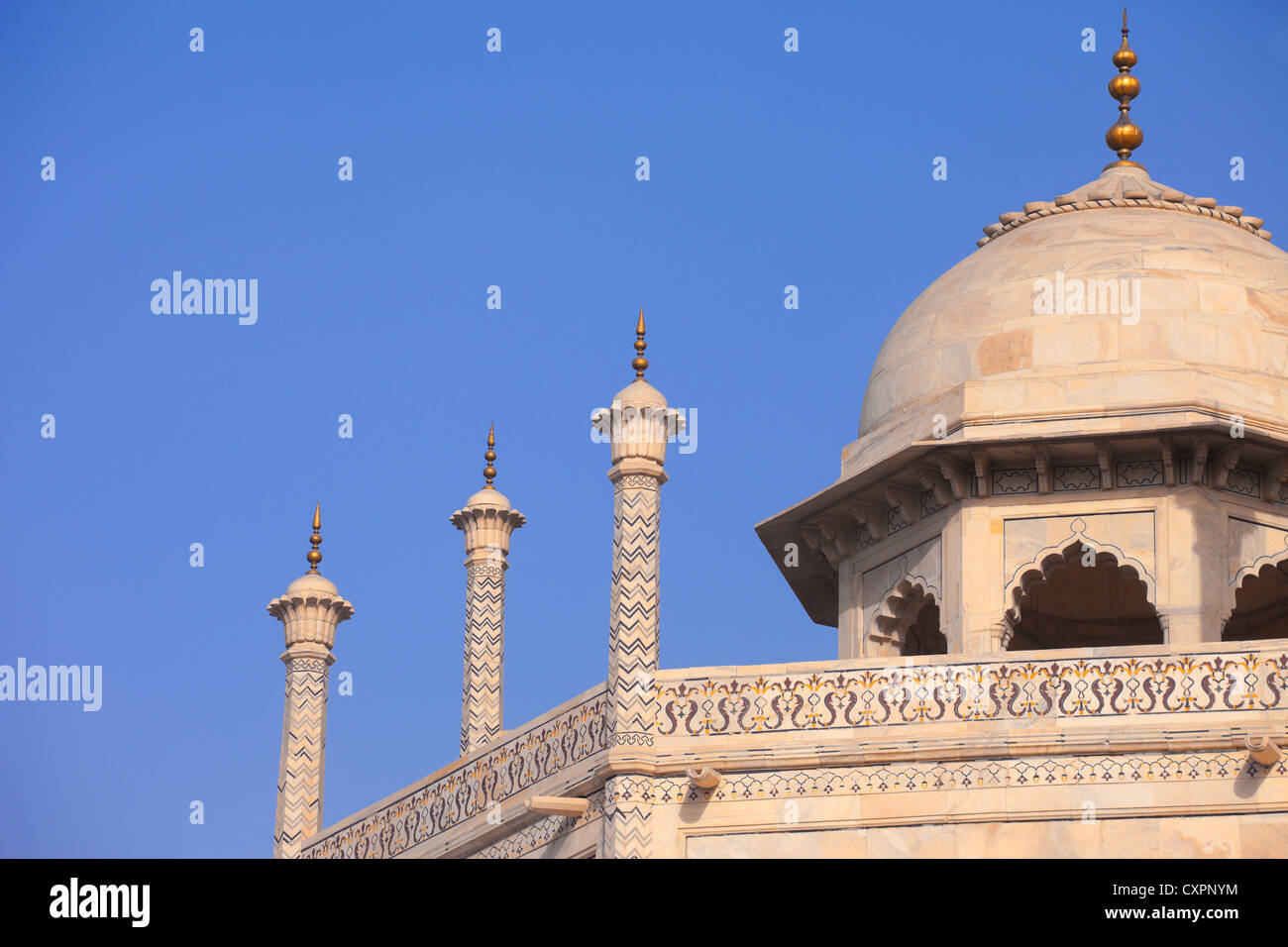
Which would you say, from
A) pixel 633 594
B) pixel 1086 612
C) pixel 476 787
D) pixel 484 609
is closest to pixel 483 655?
pixel 484 609

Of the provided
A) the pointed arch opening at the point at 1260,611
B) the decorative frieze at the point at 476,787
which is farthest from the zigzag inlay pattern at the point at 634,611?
the pointed arch opening at the point at 1260,611

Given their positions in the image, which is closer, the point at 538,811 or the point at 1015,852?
the point at 1015,852

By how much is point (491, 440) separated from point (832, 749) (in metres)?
6.88

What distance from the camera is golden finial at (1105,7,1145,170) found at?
79.9 feet

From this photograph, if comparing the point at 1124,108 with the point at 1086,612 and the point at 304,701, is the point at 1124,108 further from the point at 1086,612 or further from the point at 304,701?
the point at 304,701

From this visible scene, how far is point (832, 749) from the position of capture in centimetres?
1730

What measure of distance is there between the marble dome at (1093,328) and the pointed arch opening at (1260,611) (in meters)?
2.49

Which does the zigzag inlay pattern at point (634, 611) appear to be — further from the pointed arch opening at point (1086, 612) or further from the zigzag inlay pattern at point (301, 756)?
the pointed arch opening at point (1086, 612)

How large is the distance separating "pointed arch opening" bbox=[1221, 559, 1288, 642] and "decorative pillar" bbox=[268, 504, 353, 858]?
323 inches

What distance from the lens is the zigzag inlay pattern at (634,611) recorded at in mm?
17625

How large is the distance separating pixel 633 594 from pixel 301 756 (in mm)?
4741

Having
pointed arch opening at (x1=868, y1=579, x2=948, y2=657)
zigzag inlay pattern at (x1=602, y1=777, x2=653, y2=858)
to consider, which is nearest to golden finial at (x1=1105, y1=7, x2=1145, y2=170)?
pointed arch opening at (x1=868, y1=579, x2=948, y2=657)
